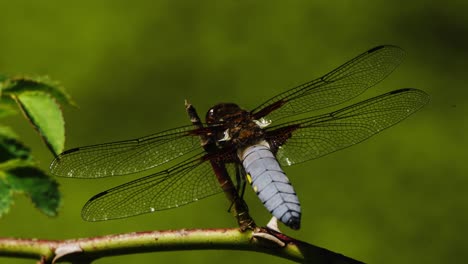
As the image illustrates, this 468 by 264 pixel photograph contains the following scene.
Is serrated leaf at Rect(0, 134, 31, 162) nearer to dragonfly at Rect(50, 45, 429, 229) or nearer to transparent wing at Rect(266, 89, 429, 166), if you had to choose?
dragonfly at Rect(50, 45, 429, 229)

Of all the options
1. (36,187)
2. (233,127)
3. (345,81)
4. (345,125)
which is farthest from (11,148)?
(345,81)

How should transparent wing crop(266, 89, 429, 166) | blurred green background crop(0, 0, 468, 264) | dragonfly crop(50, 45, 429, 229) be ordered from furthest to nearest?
blurred green background crop(0, 0, 468, 264) → transparent wing crop(266, 89, 429, 166) → dragonfly crop(50, 45, 429, 229)

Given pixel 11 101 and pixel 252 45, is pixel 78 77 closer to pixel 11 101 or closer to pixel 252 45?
pixel 252 45

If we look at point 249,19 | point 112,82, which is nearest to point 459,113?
point 249,19

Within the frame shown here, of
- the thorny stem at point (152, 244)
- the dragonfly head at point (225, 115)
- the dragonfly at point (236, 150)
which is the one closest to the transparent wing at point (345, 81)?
the dragonfly at point (236, 150)

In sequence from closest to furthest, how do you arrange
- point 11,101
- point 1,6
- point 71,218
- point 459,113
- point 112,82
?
1. point 11,101
2. point 71,218
3. point 459,113
4. point 112,82
5. point 1,6

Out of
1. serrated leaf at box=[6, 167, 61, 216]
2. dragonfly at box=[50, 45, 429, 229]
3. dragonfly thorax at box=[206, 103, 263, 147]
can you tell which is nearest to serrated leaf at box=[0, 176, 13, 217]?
serrated leaf at box=[6, 167, 61, 216]
